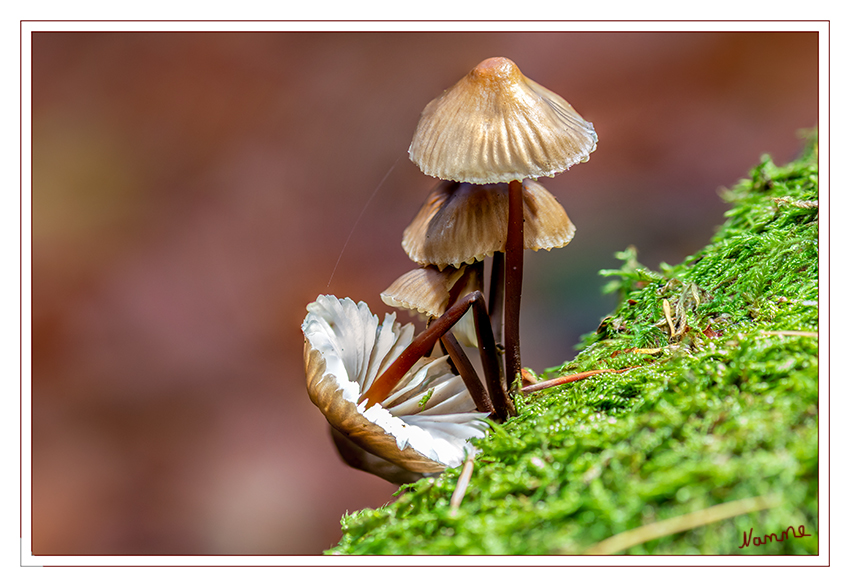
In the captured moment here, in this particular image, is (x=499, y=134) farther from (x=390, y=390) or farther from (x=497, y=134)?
(x=390, y=390)

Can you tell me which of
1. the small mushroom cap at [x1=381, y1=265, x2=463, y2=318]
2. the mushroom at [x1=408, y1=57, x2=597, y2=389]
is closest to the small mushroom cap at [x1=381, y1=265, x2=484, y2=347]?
the small mushroom cap at [x1=381, y1=265, x2=463, y2=318]

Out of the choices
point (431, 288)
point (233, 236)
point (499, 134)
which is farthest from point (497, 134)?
point (233, 236)

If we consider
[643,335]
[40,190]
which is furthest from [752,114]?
[40,190]

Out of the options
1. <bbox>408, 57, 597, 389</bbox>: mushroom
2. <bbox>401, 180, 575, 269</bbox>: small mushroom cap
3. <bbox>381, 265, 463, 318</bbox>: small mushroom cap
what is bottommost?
<bbox>381, 265, 463, 318</bbox>: small mushroom cap

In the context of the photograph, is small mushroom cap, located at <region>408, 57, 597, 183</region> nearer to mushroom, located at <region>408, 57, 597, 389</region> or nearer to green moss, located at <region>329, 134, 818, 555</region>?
mushroom, located at <region>408, 57, 597, 389</region>

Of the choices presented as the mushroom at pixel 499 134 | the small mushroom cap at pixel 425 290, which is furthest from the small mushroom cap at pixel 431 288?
the mushroom at pixel 499 134
